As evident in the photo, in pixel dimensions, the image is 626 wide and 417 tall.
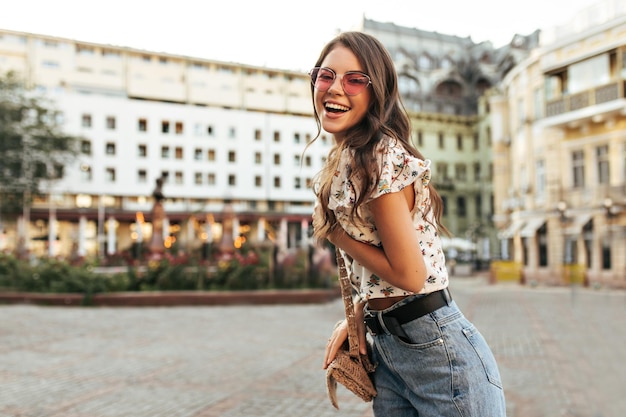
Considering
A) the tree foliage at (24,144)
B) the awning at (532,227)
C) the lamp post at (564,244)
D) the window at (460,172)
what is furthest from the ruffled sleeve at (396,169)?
the window at (460,172)

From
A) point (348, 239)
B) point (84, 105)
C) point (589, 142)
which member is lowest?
point (348, 239)

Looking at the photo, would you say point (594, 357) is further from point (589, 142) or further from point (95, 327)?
point (589, 142)

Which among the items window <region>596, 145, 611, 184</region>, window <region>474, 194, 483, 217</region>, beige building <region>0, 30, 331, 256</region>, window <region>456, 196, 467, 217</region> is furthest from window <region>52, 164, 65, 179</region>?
window <region>596, 145, 611, 184</region>

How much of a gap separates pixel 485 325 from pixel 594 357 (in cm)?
359

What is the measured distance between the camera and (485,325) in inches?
434

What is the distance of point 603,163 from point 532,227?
14.4 feet

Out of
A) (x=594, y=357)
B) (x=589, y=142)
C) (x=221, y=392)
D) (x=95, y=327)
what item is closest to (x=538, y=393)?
(x=594, y=357)

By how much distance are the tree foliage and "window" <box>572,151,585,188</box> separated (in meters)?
35.3

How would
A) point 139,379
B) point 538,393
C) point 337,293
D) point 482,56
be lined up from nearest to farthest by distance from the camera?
point 538,393, point 139,379, point 337,293, point 482,56

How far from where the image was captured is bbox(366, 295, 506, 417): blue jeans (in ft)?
5.17

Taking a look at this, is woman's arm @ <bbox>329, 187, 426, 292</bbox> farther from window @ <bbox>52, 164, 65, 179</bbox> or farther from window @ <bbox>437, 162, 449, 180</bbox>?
window @ <bbox>437, 162, 449, 180</bbox>

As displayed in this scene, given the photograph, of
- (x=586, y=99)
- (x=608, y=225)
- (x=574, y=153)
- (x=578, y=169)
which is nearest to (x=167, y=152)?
(x=574, y=153)

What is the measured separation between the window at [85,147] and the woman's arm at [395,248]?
4978cm

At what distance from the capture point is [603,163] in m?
25.5
